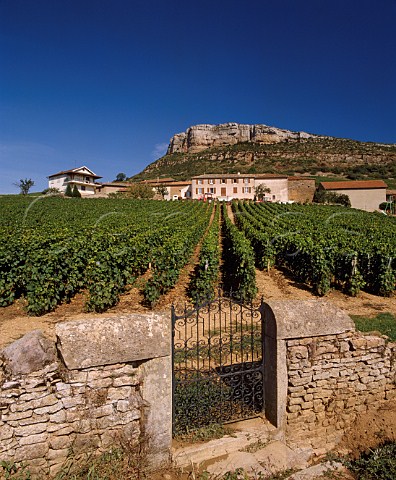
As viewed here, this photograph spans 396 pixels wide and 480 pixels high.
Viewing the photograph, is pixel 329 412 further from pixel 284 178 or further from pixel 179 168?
pixel 179 168

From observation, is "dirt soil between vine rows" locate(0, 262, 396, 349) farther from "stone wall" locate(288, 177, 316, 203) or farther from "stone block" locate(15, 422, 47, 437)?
"stone wall" locate(288, 177, 316, 203)

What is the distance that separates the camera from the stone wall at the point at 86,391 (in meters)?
3.01

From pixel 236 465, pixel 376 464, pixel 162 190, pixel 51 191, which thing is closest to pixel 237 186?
pixel 162 190

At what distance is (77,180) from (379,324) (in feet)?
243

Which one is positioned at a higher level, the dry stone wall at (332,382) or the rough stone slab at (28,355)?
the rough stone slab at (28,355)

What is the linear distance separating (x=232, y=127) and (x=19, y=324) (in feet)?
494

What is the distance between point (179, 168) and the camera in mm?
106250

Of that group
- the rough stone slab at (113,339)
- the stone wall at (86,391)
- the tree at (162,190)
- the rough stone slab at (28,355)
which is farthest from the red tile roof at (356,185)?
the rough stone slab at (28,355)

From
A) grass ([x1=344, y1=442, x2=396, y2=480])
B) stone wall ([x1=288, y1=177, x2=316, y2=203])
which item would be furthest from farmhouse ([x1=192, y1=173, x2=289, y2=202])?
grass ([x1=344, y1=442, x2=396, y2=480])

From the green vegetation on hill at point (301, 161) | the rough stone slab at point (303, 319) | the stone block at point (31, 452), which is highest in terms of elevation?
the green vegetation on hill at point (301, 161)

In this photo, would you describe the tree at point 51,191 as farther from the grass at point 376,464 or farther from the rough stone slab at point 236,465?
the grass at point 376,464

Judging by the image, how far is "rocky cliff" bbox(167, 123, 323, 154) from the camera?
449 ft

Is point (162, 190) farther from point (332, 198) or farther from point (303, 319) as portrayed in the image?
point (303, 319)

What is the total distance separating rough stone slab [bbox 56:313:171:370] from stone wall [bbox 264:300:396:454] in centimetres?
149
